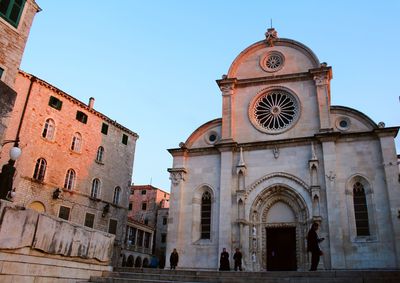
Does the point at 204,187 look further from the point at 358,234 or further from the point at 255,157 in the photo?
the point at 358,234

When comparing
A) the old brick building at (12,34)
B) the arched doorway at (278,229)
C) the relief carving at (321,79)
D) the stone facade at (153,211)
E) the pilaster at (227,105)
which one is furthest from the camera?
the stone facade at (153,211)

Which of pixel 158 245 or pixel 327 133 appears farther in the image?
pixel 158 245

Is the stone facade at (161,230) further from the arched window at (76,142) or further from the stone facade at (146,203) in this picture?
the arched window at (76,142)

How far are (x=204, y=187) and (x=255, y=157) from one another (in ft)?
12.4

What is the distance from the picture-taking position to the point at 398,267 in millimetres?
17234

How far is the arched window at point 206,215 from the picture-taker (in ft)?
72.2

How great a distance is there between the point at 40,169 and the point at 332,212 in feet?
63.3

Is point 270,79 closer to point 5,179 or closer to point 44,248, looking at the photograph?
point 5,179

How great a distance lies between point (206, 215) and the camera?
22422 millimetres

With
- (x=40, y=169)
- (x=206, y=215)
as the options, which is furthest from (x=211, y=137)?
(x=40, y=169)

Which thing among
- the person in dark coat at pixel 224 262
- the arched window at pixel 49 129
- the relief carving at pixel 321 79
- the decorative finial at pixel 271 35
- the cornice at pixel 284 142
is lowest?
the person in dark coat at pixel 224 262

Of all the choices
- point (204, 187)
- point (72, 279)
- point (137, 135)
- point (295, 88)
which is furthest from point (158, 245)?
point (72, 279)

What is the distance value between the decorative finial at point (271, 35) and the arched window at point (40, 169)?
17.9 meters

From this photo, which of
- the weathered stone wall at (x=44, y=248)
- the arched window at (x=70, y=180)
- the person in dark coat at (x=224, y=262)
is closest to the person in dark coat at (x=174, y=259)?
the person in dark coat at (x=224, y=262)
